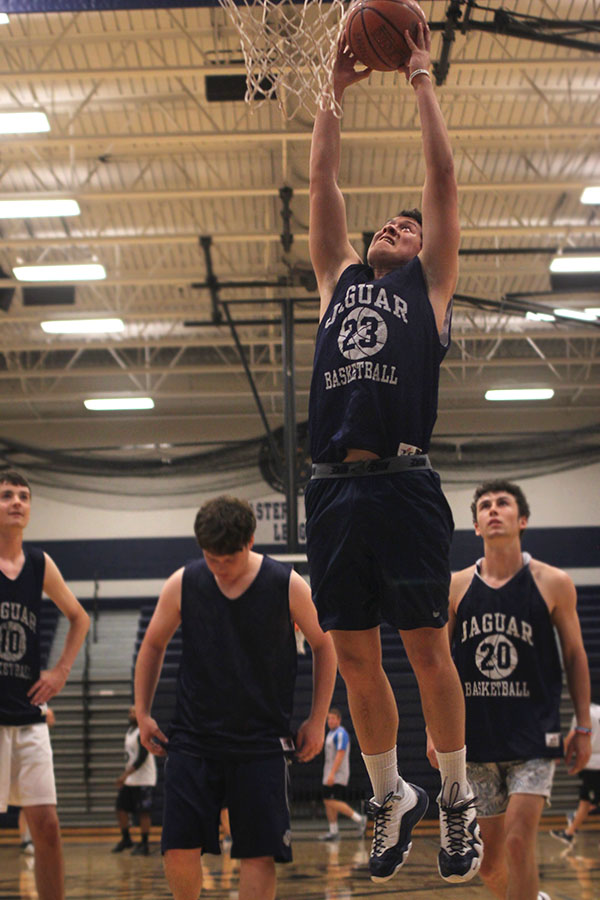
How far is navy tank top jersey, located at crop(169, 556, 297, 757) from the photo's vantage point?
14.8 ft

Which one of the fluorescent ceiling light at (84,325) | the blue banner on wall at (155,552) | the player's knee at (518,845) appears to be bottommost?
the player's knee at (518,845)

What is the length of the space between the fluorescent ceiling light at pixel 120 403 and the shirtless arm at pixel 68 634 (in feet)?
47.6

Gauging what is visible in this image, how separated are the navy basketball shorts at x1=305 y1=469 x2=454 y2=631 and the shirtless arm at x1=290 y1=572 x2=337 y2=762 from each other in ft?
4.58

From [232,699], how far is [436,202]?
231 cm

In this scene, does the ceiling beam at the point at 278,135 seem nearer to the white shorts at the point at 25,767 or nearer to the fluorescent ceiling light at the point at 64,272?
the fluorescent ceiling light at the point at 64,272

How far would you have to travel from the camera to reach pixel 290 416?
1568 cm

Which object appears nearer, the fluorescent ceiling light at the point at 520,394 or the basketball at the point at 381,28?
the basketball at the point at 381,28

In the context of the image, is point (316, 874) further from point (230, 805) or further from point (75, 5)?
point (75, 5)

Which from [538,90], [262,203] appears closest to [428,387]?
[538,90]

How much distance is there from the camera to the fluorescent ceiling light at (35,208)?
1248cm

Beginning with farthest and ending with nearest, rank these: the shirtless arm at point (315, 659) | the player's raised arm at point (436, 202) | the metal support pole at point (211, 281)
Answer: the metal support pole at point (211, 281), the shirtless arm at point (315, 659), the player's raised arm at point (436, 202)

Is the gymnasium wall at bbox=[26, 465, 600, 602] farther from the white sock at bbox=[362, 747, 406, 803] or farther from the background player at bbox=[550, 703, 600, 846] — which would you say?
the white sock at bbox=[362, 747, 406, 803]

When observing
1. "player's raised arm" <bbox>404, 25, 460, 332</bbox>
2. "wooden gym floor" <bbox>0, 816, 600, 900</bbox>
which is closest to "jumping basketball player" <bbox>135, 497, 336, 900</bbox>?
"player's raised arm" <bbox>404, 25, 460, 332</bbox>

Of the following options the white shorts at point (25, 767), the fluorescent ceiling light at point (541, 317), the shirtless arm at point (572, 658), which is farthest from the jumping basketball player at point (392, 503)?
the fluorescent ceiling light at point (541, 317)
